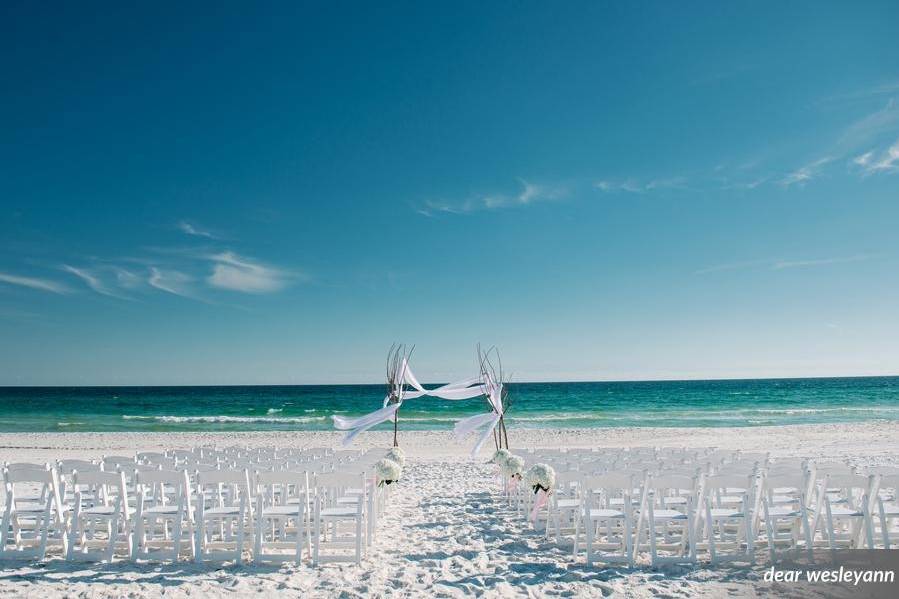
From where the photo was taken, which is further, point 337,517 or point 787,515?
point 337,517

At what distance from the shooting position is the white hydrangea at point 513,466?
7801mm

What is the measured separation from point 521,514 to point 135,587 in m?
4.66

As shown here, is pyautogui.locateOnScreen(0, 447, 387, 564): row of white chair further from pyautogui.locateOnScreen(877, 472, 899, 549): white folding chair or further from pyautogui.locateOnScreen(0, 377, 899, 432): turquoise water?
pyautogui.locateOnScreen(0, 377, 899, 432): turquoise water

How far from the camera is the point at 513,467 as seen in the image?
25.6ft

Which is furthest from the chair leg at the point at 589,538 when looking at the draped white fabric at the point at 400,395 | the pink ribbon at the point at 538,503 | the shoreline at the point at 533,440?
the shoreline at the point at 533,440

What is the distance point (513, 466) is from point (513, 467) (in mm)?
13

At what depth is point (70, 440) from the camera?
2262 centimetres

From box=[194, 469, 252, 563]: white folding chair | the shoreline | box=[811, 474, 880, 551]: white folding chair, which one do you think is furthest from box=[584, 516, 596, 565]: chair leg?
the shoreline

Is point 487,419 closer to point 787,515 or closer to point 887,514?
point 787,515

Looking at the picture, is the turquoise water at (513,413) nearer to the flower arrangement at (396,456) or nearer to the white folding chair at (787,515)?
the flower arrangement at (396,456)

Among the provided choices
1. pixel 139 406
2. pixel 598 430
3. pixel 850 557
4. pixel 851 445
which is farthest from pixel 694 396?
pixel 850 557

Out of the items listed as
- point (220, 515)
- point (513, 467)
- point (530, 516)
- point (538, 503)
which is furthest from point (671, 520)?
point (220, 515)

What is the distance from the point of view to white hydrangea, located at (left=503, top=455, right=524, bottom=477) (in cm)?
780

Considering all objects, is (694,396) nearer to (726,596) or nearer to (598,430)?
(598,430)
